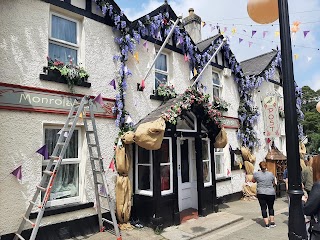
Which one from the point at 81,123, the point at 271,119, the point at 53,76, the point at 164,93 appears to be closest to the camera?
the point at 53,76

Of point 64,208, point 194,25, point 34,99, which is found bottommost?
point 64,208

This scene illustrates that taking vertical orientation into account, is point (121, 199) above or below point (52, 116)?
below

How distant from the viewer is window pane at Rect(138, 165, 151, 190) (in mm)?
7305

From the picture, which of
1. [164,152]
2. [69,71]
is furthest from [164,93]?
[69,71]

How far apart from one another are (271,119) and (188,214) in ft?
12.5

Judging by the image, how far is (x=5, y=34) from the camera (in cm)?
561

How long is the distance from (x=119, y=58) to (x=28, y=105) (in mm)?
2764

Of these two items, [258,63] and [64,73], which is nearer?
[64,73]

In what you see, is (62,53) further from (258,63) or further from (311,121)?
(311,121)

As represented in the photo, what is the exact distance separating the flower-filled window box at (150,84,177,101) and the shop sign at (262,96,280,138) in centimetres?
300

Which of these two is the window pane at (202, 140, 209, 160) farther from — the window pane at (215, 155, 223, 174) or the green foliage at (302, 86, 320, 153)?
the green foliage at (302, 86, 320, 153)

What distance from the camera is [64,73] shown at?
6203 millimetres

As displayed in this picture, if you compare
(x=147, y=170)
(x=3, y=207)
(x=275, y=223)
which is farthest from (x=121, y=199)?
(x=275, y=223)

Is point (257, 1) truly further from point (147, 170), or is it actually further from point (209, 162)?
point (209, 162)
